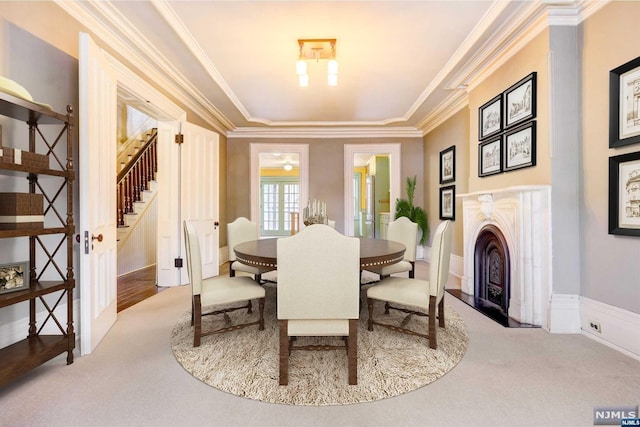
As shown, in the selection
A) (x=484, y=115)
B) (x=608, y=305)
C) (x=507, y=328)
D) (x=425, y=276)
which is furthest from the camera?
(x=425, y=276)

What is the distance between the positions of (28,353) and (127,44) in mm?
2623

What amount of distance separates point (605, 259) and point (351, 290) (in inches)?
79.0

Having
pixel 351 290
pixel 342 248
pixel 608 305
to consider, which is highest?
pixel 342 248

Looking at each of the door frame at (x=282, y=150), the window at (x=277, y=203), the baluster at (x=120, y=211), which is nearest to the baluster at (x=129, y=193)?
the baluster at (x=120, y=211)

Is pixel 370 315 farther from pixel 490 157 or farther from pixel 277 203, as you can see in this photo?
pixel 277 203

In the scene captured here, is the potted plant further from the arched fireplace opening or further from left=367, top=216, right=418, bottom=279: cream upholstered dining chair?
the arched fireplace opening

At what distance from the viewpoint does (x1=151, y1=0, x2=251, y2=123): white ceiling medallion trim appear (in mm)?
2402

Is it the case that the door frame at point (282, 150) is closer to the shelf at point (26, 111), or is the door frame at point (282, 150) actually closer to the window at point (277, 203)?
the shelf at point (26, 111)

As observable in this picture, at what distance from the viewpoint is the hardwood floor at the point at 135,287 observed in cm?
337

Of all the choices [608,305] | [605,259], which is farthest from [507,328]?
[605,259]

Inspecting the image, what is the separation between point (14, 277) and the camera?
1783 mm

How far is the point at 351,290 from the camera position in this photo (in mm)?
1710

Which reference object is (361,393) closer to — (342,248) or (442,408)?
(442,408)

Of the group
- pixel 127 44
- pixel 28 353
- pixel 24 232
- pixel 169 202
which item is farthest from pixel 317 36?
pixel 28 353
